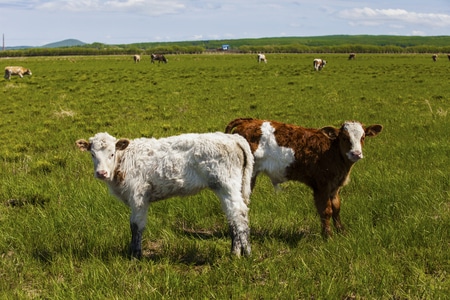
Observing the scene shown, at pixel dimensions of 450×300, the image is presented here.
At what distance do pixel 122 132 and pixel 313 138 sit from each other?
818cm

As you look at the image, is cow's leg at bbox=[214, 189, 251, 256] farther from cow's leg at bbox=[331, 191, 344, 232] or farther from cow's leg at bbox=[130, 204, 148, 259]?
cow's leg at bbox=[331, 191, 344, 232]

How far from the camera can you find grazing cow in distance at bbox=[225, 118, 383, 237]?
554 cm

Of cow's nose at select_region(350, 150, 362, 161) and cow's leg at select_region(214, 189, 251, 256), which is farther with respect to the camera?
cow's nose at select_region(350, 150, 362, 161)

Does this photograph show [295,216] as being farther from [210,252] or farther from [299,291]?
[299,291]

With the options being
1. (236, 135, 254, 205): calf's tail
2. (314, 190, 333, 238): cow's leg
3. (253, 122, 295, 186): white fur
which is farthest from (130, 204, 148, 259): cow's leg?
(314, 190, 333, 238): cow's leg

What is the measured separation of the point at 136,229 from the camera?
4.71 metres

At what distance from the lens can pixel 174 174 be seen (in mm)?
4758

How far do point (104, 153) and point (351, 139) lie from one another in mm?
3384

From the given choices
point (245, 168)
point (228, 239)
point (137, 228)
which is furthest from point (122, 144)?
point (228, 239)

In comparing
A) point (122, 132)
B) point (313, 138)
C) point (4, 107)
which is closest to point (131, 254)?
point (313, 138)

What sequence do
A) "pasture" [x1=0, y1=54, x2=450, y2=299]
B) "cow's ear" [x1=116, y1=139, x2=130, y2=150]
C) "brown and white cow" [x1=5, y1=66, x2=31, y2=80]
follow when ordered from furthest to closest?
"brown and white cow" [x1=5, y1=66, x2=31, y2=80] → "cow's ear" [x1=116, y1=139, x2=130, y2=150] → "pasture" [x1=0, y1=54, x2=450, y2=299]

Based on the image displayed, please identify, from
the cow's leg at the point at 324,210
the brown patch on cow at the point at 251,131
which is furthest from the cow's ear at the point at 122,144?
the cow's leg at the point at 324,210

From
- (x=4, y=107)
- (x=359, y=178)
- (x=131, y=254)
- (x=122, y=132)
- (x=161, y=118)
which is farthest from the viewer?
(x=4, y=107)

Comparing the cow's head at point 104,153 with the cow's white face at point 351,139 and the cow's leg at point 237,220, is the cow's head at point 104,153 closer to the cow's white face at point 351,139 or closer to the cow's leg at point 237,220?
the cow's leg at point 237,220
